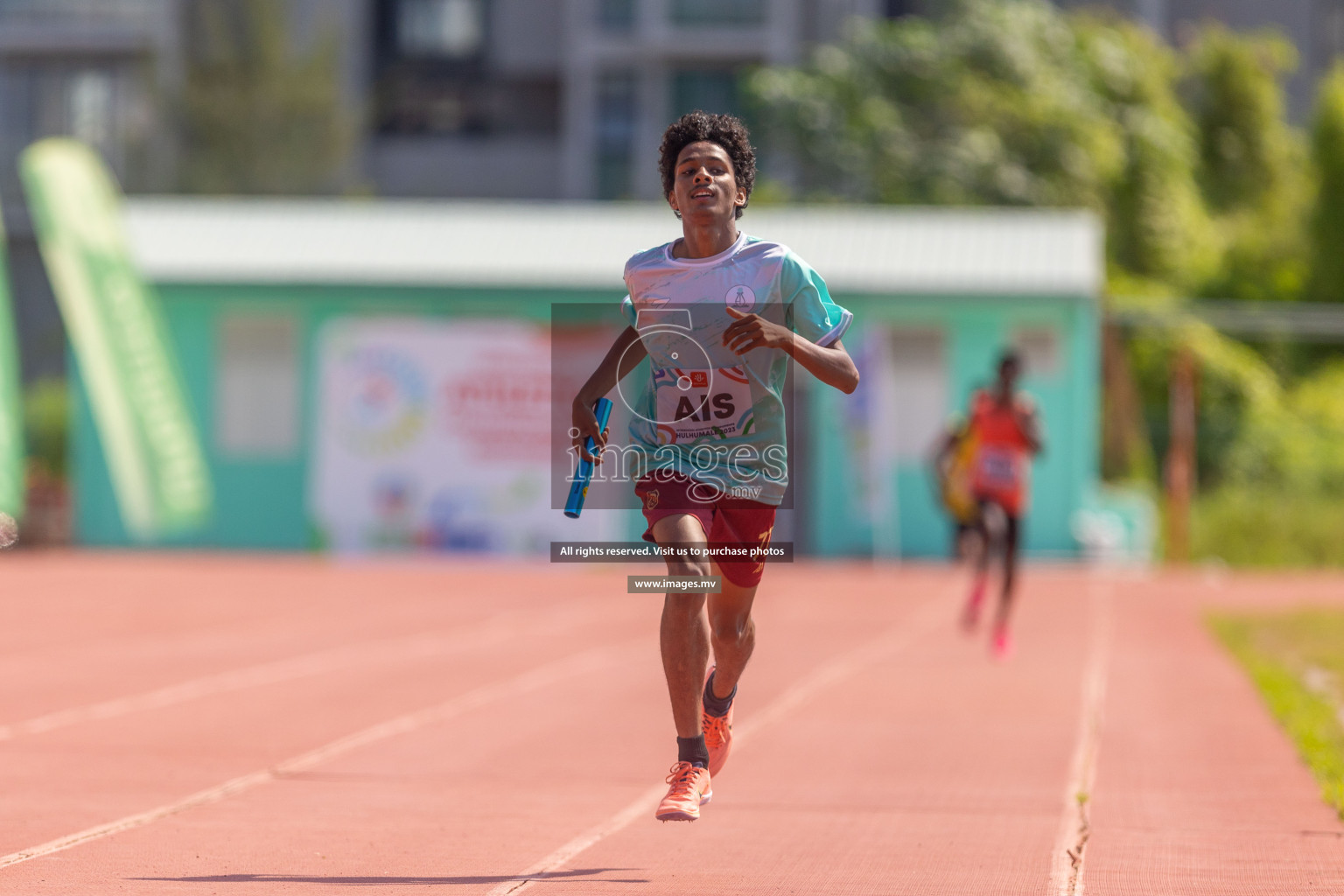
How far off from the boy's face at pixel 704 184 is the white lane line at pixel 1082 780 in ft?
7.26

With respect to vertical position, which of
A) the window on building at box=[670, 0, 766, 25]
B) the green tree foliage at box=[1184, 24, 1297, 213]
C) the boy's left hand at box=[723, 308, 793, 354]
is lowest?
the boy's left hand at box=[723, 308, 793, 354]

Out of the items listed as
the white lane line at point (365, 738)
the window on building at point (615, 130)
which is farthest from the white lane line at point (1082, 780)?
the window on building at point (615, 130)

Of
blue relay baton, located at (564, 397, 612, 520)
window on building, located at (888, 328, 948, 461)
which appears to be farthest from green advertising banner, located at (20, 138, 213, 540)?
blue relay baton, located at (564, 397, 612, 520)

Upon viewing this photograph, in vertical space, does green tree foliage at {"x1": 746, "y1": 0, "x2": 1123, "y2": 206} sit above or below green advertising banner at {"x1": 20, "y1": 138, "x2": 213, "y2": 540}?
above

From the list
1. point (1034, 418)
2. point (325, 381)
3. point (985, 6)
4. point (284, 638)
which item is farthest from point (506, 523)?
point (985, 6)

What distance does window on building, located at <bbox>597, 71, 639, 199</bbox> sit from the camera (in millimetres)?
48688

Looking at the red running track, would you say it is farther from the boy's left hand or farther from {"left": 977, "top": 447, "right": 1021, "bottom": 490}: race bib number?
the boy's left hand

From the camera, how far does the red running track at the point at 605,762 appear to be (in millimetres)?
6000

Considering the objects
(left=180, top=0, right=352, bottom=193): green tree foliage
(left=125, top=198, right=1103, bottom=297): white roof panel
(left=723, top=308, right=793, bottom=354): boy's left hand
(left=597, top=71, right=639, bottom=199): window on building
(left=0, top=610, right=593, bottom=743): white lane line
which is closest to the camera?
(left=723, top=308, right=793, bottom=354): boy's left hand

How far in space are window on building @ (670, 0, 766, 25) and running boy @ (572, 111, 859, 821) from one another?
41.8 metres

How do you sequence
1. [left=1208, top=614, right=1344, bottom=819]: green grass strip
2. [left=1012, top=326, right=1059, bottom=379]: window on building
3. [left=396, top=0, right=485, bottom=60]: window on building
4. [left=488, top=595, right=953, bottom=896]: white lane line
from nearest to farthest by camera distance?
1. [left=488, top=595, right=953, bottom=896]: white lane line
2. [left=1208, top=614, right=1344, bottom=819]: green grass strip
3. [left=1012, top=326, right=1059, bottom=379]: window on building
4. [left=396, top=0, right=485, bottom=60]: window on building

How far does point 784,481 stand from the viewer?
6.25 meters

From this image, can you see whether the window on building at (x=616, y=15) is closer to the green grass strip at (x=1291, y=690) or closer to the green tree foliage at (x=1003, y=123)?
the green tree foliage at (x=1003, y=123)

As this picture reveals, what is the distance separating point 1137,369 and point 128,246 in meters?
16.3
